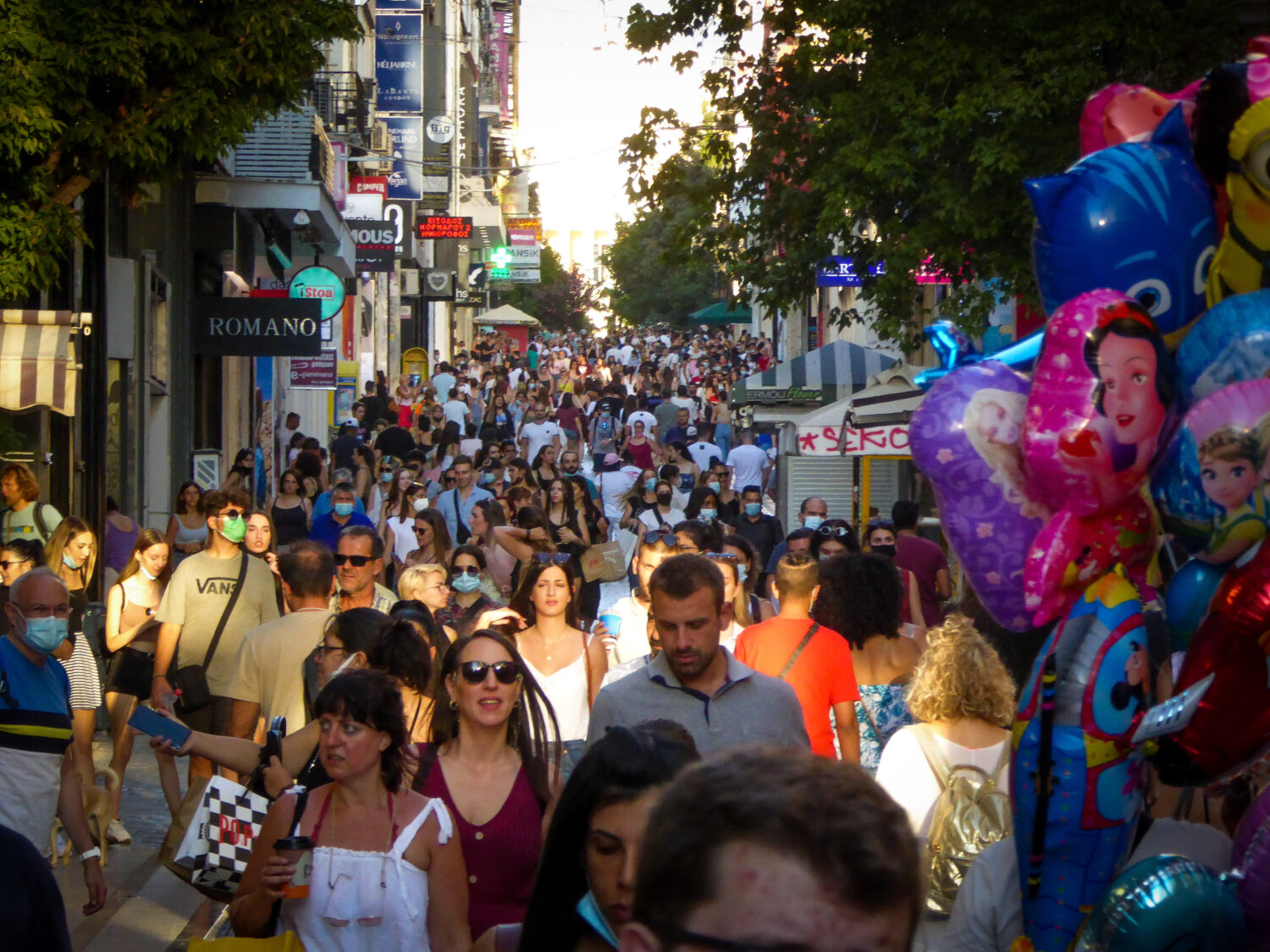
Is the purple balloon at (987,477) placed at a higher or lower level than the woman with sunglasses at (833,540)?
higher

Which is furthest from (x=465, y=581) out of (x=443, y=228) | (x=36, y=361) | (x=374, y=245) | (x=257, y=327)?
(x=443, y=228)

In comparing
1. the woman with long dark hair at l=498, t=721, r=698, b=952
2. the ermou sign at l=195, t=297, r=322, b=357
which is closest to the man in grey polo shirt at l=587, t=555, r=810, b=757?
the woman with long dark hair at l=498, t=721, r=698, b=952

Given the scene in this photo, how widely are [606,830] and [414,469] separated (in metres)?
15.0

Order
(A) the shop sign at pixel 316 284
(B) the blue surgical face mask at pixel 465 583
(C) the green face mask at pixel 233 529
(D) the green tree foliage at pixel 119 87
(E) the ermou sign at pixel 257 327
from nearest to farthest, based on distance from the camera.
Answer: (C) the green face mask at pixel 233 529 < (B) the blue surgical face mask at pixel 465 583 < (D) the green tree foliage at pixel 119 87 < (E) the ermou sign at pixel 257 327 < (A) the shop sign at pixel 316 284

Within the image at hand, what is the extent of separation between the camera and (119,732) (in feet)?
31.9

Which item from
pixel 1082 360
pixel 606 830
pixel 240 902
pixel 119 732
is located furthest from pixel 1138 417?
pixel 119 732

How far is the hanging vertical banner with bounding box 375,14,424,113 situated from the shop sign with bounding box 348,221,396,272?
9.37 metres

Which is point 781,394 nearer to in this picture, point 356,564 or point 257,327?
point 257,327

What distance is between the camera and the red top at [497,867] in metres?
4.84

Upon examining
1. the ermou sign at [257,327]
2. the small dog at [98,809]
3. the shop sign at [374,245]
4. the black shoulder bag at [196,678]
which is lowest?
the small dog at [98,809]

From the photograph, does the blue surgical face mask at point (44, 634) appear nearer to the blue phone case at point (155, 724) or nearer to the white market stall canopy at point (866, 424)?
the blue phone case at point (155, 724)

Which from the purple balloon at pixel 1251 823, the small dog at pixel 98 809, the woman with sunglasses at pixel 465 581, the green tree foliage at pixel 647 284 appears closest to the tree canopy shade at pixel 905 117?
the woman with sunglasses at pixel 465 581

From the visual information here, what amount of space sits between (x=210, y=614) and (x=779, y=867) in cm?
765

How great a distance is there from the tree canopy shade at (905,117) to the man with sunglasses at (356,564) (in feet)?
21.1
